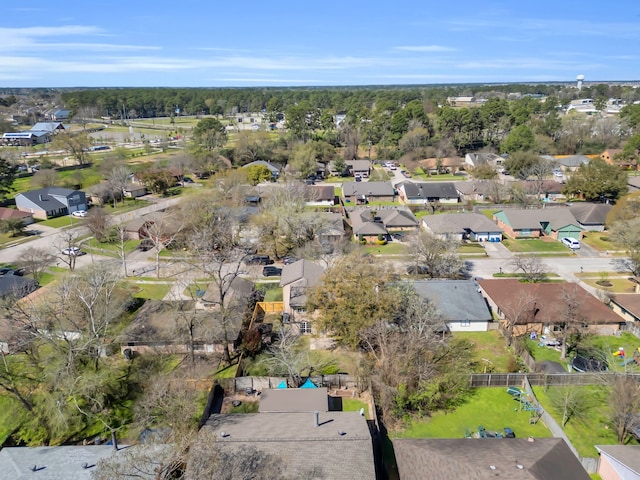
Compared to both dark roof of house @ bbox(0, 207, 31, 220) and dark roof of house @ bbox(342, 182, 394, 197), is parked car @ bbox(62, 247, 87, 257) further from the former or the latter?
dark roof of house @ bbox(342, 182, 394, 197)

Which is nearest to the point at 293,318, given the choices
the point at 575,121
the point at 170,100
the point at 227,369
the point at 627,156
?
the point at 227,369

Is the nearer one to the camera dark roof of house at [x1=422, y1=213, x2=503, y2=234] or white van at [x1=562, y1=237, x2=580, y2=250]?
white van at [x1=562, y1=237, x2=580, y2=250]

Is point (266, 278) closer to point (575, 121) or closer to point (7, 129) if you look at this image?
point (575, 121)

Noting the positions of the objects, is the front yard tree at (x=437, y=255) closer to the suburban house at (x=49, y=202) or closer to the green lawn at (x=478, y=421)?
the green lawn at (x=478, y=421)

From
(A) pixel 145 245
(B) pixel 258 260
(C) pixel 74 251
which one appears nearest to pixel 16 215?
(C) pixel 74 251

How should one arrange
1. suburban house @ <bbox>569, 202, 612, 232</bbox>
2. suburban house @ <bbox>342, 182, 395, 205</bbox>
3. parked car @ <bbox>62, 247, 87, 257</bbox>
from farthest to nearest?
suburban house @ <bbox>342, 182, 395, 205</bbox> < suburban house @ <bbox>569, 202, 612, 232</bbox> < parked car @ <bbox>62, 247, 87, 257</bbox>

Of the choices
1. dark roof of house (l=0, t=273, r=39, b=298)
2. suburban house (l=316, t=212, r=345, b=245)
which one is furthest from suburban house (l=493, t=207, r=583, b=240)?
dark roof of house (l=0, t=273, r=39, b=298)

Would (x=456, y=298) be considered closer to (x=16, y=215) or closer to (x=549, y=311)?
(x=549, y=311)
